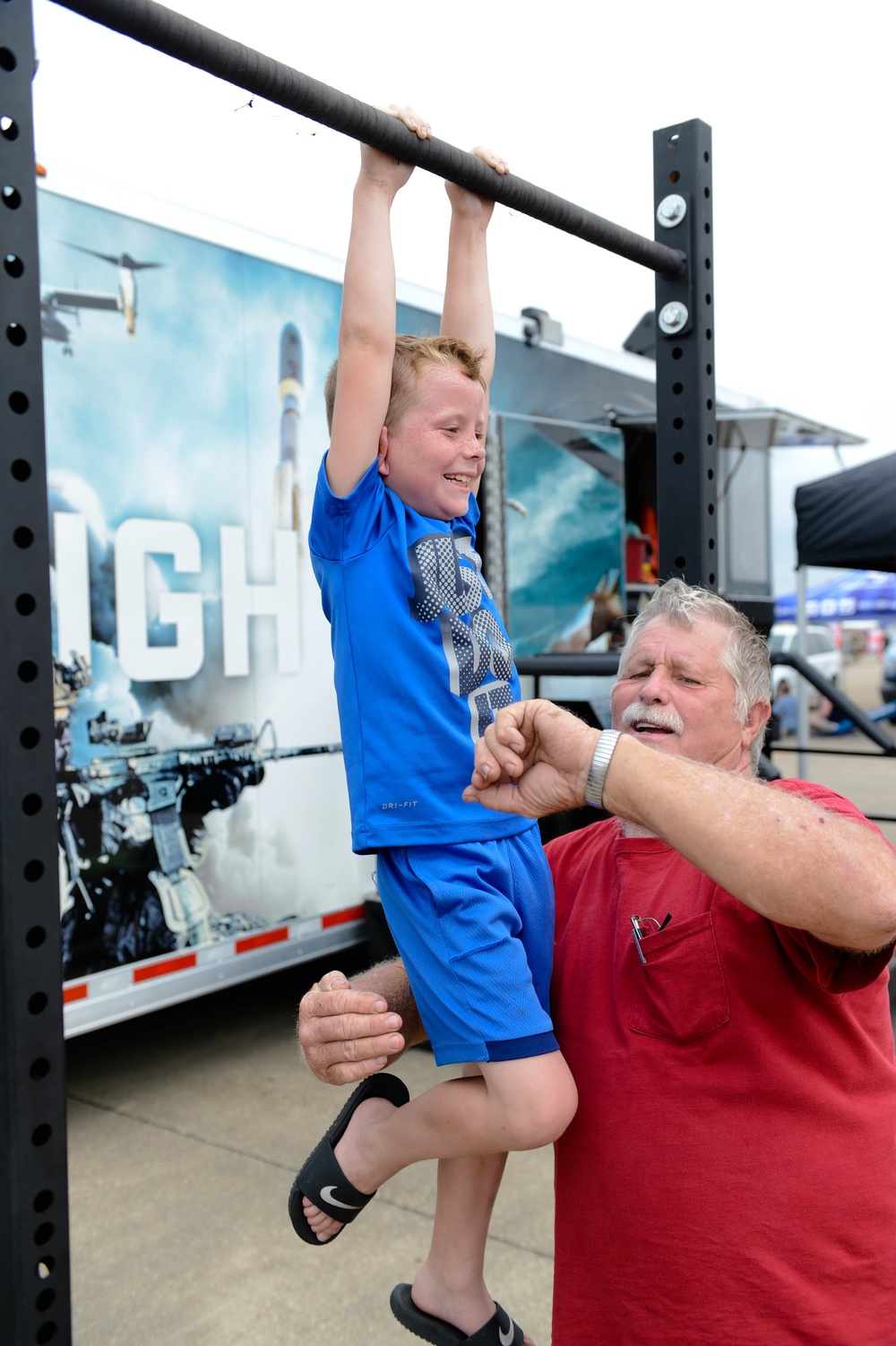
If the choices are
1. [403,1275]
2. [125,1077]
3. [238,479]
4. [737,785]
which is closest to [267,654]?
[238,479]

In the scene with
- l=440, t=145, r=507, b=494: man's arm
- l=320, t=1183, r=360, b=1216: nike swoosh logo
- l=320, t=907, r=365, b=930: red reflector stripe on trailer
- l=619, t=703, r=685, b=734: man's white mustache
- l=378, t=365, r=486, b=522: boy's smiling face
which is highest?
l=440, t=145, r=507, b=494: man's arm

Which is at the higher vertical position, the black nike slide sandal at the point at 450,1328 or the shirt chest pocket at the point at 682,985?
the shirt chest pocket at the point at 682,985

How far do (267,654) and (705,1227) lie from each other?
3.04 m

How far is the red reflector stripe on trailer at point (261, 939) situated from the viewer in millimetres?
4117

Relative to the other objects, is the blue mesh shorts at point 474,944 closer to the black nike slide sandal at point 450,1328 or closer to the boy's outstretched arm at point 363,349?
the black nike slide sandal at point 450,1328

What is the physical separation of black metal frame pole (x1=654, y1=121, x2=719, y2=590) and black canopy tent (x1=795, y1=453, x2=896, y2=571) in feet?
11.3

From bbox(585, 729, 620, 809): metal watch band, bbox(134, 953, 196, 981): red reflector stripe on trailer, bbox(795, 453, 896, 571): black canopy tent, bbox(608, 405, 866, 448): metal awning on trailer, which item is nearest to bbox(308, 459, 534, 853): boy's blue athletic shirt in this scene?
bbox(585, 729, 620, 809): metal watch band

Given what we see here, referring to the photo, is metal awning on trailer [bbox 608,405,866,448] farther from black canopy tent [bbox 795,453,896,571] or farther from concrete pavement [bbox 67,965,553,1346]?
concrete pavement [bbox 67,965,553,1346]

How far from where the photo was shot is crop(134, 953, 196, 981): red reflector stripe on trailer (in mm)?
3775

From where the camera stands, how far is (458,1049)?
1.64 metres

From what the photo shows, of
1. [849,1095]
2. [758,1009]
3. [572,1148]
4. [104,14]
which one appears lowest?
[572,1148]

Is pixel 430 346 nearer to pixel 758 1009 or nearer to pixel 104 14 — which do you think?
pixel 104 14

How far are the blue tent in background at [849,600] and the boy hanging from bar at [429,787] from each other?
2315 cm

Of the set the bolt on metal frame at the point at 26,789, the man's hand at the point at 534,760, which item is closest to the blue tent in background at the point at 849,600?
the man's hand at the point at 534,760
